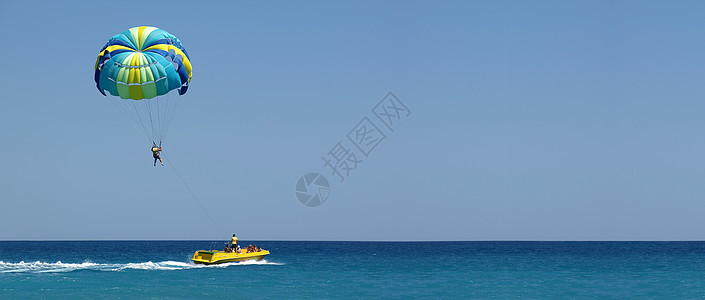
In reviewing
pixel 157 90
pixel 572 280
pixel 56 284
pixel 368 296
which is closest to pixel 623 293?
pixel 572 280

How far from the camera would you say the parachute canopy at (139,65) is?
99.2ft

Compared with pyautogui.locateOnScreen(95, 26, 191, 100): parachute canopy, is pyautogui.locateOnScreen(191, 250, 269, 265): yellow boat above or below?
below

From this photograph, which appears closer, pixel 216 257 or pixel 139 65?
pixel 139 65

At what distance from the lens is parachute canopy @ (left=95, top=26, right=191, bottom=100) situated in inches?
1191

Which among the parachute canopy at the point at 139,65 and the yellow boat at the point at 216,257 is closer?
the parachute canopy at the point at 139,65

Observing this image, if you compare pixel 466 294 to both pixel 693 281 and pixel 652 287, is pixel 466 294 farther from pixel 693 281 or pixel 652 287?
pixel 693 281

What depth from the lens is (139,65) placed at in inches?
1188

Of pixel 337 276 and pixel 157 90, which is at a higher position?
pixel 157 90

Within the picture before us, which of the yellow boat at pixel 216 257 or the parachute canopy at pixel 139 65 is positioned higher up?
the parachute canopy at pixel 139 65

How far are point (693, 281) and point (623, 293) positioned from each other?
865 centimetres

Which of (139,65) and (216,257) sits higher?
(139,65)

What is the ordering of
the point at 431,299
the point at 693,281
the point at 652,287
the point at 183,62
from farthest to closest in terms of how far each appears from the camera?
the point at 693,281, the point at 652,287, the point at 183,62, the point at 431,299

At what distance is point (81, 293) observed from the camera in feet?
98.7

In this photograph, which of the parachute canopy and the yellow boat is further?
the yellow boat
